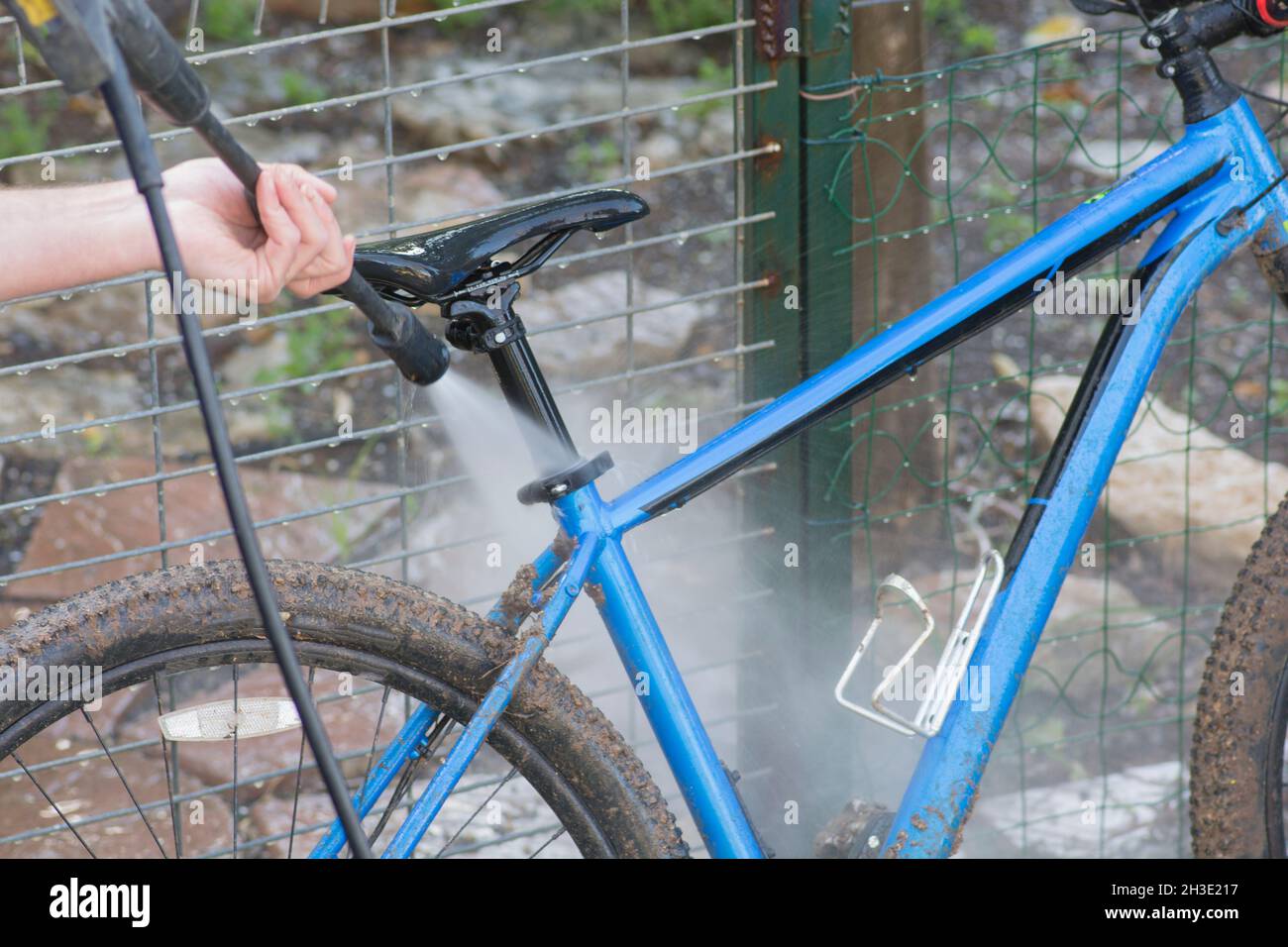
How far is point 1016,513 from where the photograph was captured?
3.42 metres

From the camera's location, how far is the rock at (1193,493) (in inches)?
124

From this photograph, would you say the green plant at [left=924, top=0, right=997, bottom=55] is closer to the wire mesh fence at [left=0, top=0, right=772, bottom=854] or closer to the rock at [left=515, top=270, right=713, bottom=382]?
the wire mesh fence at [left=0, top=0, right=772, bottom=854]

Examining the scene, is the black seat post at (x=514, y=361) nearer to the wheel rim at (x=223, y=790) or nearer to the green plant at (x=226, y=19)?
the wheel rim at (x=223, y=790)

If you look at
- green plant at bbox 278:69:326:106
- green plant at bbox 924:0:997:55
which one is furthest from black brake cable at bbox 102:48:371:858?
green plant at bbox 924:0:997:55

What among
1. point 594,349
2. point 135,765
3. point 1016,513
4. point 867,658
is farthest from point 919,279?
point 135,765

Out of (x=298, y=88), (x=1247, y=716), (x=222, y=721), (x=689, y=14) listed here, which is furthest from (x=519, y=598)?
(x=689, y=14)

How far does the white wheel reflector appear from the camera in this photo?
1.59m

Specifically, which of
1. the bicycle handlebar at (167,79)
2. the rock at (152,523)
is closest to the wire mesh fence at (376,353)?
the rock at (152,523)

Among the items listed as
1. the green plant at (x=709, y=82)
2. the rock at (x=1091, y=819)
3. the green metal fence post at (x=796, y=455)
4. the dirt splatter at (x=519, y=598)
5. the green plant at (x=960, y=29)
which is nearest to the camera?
the dirt splatter at (x=519, y=598)

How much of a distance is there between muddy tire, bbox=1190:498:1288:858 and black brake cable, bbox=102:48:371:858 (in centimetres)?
116

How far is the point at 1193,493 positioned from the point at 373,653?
2325 mm

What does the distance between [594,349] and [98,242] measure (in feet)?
8.56

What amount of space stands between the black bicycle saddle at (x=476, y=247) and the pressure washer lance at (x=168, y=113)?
0.26 m

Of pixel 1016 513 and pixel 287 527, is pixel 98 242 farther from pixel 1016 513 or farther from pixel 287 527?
pixel 1016 513
